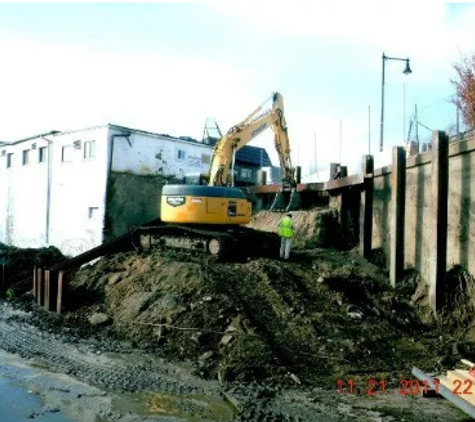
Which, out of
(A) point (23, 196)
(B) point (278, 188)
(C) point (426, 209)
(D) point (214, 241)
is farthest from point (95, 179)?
(C) point (426, 209)

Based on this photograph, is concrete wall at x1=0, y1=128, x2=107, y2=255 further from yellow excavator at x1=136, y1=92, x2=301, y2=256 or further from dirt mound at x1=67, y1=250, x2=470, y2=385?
dirt mound at x1=67, y1=250, x2=470, y2=385

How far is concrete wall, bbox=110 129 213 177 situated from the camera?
21.6m

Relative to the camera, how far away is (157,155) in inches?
896

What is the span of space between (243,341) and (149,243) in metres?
6.53

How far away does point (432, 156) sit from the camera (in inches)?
402

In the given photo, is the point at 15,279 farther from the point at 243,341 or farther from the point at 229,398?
the point at 229,398

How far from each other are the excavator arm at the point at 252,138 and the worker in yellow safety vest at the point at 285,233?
2.40 meters

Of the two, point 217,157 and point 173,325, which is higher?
point 217,157

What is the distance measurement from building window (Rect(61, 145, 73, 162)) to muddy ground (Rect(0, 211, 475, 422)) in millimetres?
11223

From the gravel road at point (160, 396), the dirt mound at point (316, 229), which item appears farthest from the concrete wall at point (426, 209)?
the gravel road at point (160, 396)

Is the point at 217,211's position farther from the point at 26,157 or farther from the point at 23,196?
the point at 26,157

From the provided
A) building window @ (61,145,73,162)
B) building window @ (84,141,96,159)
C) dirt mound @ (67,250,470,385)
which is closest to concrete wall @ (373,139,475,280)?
dirt mound @ (67,250,470,385)

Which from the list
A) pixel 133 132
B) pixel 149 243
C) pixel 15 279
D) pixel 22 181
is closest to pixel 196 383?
pixel 149 243
